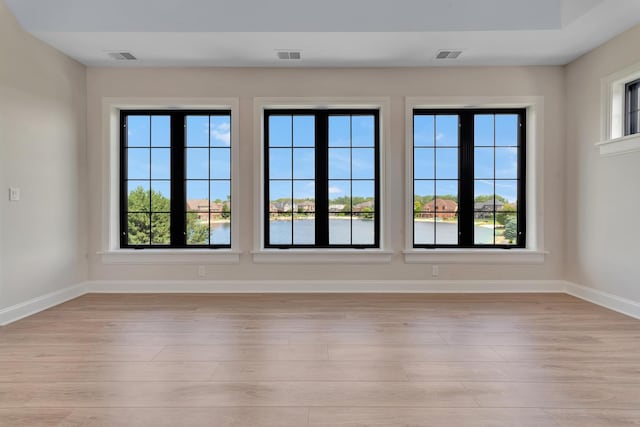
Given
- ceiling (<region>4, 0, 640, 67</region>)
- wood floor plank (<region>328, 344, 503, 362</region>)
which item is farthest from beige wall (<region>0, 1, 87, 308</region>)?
wood floor plank (<region>328, 344, 503, 362</region>)

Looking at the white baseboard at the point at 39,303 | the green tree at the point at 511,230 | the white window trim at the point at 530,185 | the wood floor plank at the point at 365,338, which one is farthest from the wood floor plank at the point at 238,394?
the green tree at the point at 511,230

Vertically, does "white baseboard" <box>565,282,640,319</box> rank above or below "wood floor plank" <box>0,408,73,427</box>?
above

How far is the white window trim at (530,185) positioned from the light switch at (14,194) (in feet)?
13.2

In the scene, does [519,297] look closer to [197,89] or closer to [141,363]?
[141,363]

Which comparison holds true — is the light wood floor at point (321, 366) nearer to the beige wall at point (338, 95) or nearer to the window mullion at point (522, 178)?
the beige wall at point (338, 95)

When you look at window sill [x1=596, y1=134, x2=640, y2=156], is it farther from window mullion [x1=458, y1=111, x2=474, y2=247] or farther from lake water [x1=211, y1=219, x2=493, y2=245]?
lake water [x1=211, y1=219, x2=493, y2=245]

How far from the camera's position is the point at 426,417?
6.09 ft

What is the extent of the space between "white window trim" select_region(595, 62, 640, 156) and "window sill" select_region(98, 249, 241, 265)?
13.8ft

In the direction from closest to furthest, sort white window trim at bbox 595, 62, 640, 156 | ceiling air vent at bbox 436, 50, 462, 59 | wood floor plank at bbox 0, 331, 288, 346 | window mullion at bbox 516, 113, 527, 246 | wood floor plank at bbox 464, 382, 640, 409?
wood floor plank at bbox 464, 382, 640, 409
wood floor plank at bbox 0, 331, 288, 346
white window trim at bbox 595, 62, 640, 156
ceiling air vent at bbox 436, 50, 462, 59
window mullion at bbox 516, 113, 527, 246

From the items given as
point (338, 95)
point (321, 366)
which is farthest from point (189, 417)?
point (338, 95)

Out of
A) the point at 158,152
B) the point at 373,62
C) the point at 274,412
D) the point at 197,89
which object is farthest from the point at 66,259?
the point at 373,62

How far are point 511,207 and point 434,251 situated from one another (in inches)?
45.6

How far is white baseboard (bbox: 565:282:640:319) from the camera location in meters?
3.57

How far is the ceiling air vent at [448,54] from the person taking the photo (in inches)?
157
